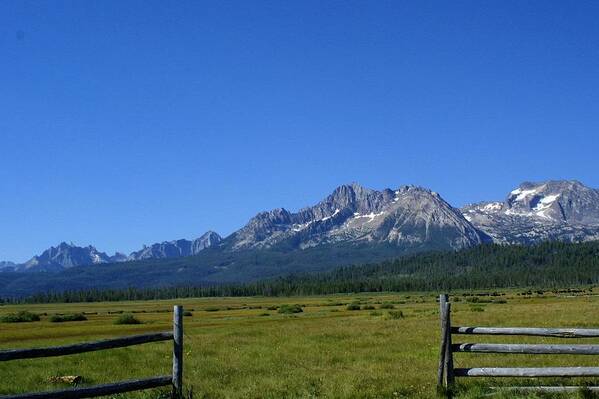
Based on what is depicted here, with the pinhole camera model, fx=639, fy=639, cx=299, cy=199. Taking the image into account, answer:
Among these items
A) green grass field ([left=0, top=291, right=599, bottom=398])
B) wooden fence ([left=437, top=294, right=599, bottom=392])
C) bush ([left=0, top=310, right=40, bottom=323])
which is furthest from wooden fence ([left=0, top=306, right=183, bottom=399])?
bush ([left=0, top=310, right=40, bottom=323])

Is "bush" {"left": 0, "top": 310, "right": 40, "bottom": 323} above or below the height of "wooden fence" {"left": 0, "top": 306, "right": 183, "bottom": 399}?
below

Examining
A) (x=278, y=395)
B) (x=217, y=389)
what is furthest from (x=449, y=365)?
(x=217, y=389)

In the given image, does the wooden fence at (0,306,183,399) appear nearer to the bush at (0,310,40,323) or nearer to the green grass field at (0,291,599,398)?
the green grass field at (0,291,599,398)

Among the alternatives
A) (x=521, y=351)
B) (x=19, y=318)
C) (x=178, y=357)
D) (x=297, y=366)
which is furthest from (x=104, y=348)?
(x=19, y=318)

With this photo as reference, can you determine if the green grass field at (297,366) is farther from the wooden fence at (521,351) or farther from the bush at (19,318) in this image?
the bush at (19,318)

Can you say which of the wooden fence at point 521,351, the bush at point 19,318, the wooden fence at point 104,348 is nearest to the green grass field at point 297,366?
the wooden fence at point 521,351

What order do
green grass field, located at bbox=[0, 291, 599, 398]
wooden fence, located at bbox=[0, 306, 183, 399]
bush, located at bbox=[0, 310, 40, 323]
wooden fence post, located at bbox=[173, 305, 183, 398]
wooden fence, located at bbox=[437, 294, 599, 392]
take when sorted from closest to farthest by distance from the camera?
wooden fence, located at bbox=[0, 306, 183, 399], wooden fence post, located at bbox=[173, 305, 183, 398], wooden fence, located at bbox=[437, 294, 599, 392], green grass field, located at bbox=[0, 291, 599, 398], bush, located at bbox=[0, 310, 40, 323]

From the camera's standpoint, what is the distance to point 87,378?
22125 millimetres

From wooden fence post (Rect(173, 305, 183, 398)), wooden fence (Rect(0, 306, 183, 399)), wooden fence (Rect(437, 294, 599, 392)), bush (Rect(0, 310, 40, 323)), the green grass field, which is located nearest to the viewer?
wooden fence (Rect(0, 306, 183, 399))

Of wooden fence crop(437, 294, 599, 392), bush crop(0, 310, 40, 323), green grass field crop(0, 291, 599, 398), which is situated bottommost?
bush crop(0, 310, 40, 323)

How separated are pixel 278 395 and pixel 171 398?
285 centimetres

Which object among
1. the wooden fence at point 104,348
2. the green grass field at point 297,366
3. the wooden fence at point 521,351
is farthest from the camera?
the green grass field at point 297,366

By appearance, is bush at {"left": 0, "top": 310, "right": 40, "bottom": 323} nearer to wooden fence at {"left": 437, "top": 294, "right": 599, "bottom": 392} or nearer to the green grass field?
the green grass field

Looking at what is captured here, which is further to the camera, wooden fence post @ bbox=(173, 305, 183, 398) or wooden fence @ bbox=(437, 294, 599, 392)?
wooden fence @ bbox=(437, 294, 599, 392)
